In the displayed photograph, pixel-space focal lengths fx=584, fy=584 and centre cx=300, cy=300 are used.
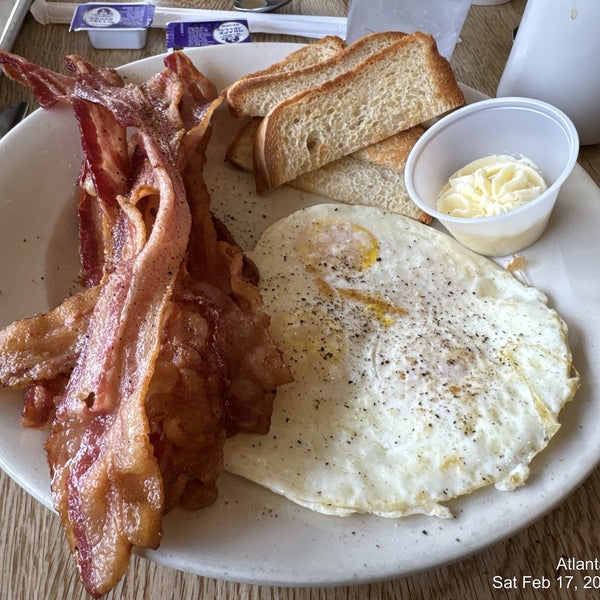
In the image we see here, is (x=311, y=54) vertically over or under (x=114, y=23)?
under

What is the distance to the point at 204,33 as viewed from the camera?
7.27 ft

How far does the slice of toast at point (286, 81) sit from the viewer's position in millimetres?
1770

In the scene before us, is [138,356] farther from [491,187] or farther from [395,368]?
[491,187]

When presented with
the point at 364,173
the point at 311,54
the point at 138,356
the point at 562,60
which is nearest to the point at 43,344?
the point at 138,356

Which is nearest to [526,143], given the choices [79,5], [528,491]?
[528,491]

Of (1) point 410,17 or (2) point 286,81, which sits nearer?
(2) point 286,81

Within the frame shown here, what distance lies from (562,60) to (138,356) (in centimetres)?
152

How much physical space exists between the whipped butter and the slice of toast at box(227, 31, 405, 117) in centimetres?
53

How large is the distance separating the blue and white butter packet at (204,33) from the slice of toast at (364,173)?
58 centimetres

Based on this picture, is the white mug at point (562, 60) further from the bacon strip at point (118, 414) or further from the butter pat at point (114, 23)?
the butter pat at point (114, 23)

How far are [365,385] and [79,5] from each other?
2004 mm

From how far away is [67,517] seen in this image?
1039mm

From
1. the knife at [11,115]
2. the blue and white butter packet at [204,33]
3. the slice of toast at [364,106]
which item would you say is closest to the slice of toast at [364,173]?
the slice of toast at [364,106]

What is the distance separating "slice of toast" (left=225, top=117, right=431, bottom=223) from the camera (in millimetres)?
1693
